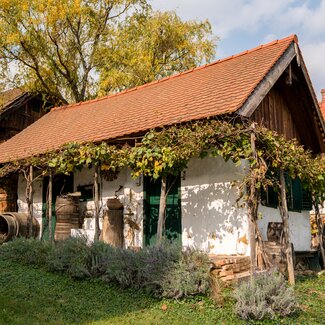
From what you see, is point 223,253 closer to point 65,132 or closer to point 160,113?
point 160,113

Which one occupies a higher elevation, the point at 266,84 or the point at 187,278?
the point at 266,84

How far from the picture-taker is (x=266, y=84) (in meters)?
9.20

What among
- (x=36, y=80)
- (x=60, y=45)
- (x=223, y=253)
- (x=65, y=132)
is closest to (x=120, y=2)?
(x=60, y=45)

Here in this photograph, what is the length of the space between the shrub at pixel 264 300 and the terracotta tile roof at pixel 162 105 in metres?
3.42

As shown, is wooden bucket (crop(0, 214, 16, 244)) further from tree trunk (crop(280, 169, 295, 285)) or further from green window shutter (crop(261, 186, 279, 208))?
tree trunk (crop(280, 169, 295, 285))

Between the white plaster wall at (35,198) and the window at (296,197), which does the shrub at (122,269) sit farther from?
the white plaster wall at (35,198)

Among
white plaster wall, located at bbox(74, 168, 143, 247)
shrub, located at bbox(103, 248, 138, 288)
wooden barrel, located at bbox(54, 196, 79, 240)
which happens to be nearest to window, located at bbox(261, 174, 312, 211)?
white plaster wall, located at bbox(74, 168, 143, 247)

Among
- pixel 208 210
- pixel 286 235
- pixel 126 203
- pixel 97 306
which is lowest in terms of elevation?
pixel 97 306

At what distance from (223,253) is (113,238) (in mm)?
2787

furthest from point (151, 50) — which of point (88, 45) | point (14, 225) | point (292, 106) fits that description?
point (14, 225)

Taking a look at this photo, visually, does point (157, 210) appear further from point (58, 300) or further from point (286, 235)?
point (58, 300)

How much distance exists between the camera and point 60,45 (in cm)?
2016

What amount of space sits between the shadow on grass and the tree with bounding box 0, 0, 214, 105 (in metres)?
13.6

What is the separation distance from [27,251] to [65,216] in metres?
2.44
